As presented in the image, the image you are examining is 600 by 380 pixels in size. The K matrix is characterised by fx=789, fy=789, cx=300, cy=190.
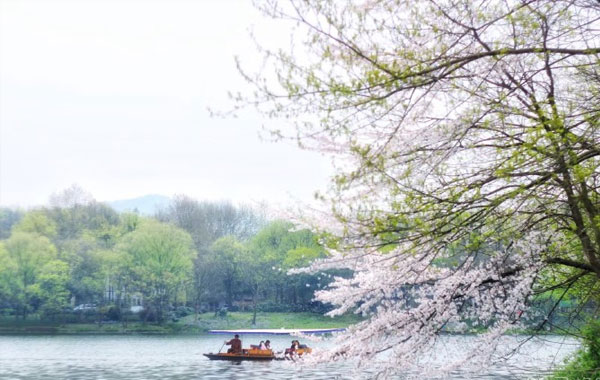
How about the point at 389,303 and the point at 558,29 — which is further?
the point at 389,303

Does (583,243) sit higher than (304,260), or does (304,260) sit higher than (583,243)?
(304,260)

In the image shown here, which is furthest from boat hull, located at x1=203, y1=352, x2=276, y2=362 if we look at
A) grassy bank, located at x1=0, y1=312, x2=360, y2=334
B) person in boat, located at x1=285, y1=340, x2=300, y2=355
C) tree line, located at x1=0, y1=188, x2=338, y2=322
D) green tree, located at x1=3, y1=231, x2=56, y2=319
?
green tree, located at x1=3, y1=231, x2=56, y2=319

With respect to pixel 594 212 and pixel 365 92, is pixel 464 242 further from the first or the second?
pixel 365 92

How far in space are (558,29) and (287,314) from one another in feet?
223

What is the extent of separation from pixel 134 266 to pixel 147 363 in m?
31.9

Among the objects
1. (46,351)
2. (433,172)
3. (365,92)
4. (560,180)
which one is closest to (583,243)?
(560,180)

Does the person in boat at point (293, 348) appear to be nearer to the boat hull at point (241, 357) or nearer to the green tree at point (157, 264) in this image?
the boat hull at point (241, 357)

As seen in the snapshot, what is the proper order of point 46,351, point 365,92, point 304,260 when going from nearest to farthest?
point 365,92
point 46,351
point 304,260

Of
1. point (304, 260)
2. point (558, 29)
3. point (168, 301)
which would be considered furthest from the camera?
point (168, 301)

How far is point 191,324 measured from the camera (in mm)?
70375

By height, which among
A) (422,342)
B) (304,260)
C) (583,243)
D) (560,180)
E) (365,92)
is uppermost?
(304,260)

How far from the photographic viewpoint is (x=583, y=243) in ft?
28.0

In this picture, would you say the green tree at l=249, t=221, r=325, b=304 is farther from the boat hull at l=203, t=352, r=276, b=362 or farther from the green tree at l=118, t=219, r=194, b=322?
the boat hull at l=203, t=352, r=276, b=362

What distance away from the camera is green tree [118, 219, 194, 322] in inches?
2712
